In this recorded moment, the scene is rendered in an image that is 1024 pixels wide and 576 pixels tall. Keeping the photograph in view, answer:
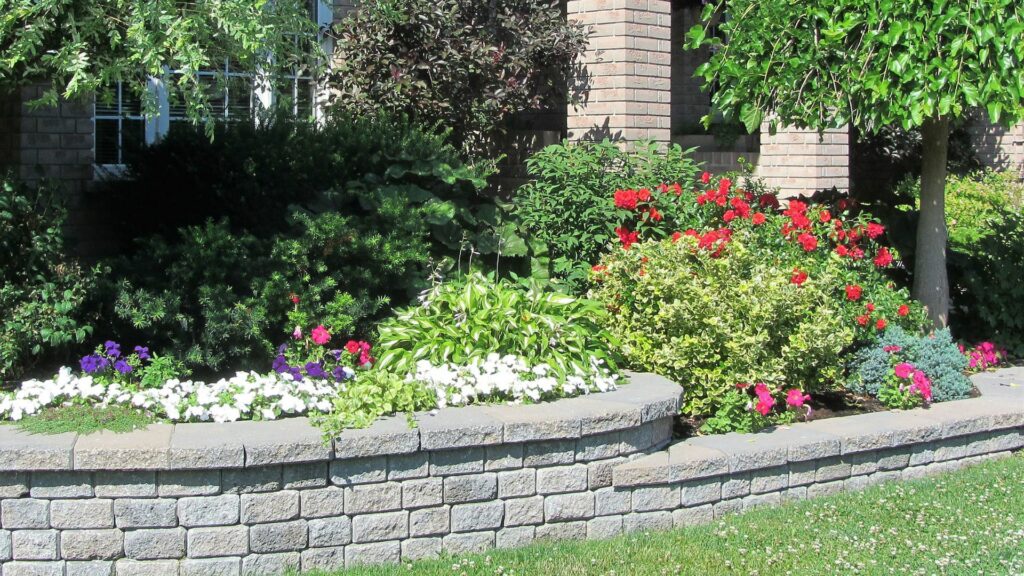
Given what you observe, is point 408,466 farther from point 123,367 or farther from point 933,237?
point 933,237

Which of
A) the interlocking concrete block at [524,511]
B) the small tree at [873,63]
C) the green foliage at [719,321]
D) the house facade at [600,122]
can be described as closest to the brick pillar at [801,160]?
the house facade at [600,122]

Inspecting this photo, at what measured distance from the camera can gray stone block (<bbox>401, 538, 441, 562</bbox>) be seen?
4.46 meters

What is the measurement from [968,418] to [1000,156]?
873cm

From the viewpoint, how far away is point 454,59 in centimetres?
729

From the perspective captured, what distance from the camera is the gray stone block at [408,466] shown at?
439 centimetres

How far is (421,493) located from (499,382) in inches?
28.1

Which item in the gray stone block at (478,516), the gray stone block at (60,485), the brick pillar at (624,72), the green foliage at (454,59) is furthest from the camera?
the brick pillar at (624,72)

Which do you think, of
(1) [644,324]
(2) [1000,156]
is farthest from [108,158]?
(2) [1000,156]

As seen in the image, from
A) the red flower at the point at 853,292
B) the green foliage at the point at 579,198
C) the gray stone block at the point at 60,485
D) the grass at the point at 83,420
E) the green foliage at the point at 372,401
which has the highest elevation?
the green foliage at the point at 579,198

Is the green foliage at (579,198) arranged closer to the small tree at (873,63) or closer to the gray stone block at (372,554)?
the small tree at (873,63)

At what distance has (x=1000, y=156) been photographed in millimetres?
13344

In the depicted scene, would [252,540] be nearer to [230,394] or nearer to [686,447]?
[230,394]

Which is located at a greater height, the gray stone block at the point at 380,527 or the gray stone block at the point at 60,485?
the gray stone block at the point at 60,485

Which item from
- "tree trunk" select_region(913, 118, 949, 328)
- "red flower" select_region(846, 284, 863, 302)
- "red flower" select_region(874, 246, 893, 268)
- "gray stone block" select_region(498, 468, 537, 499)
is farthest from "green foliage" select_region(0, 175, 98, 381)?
"tree trunk" select_region(913, 118, 949, 328)
